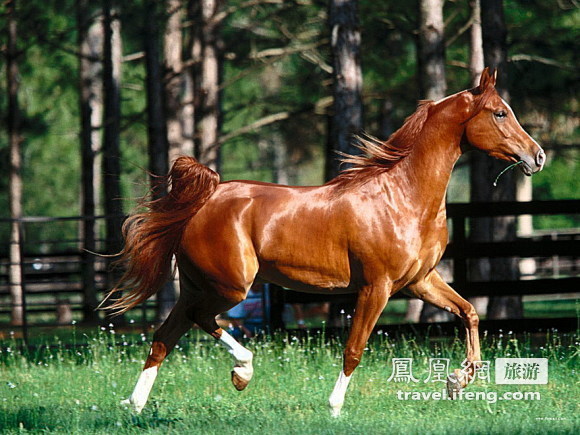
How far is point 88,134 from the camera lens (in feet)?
56.6

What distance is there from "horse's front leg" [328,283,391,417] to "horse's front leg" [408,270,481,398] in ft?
1.52

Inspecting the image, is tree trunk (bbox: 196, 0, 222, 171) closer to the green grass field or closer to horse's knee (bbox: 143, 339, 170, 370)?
the green grass field

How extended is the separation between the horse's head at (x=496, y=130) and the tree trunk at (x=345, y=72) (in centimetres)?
488

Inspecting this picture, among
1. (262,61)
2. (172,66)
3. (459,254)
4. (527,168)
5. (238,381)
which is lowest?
(238,381)

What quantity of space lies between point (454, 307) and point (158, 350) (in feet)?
7.15

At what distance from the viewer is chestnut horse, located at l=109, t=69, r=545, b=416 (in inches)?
247

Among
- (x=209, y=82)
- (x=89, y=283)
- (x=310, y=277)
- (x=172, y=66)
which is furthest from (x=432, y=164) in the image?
(x=209, y=82)

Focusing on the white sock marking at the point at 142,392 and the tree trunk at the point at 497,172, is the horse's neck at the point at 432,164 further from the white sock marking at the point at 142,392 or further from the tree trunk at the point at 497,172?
the tree trunk at the point at 497,172

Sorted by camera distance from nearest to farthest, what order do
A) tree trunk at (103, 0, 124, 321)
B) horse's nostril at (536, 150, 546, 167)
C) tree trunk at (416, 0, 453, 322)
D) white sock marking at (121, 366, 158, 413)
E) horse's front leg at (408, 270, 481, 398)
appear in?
1. horse's nostril at (536, 150, 546, 167)
2. horse's front leg at (408, 270, 481, 398)
3. white sock marking at (121, 366, 158, 413)
4. tree trunk at (416, 0, 453, 322)
5. tree trunk at (103, 0, 124, 321)

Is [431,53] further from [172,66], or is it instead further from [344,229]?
[344,229]

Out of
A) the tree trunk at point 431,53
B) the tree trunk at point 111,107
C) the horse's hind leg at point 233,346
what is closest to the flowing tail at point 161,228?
the horse's hind leg at point 233,346

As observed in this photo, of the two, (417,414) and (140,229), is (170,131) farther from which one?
(417,414)

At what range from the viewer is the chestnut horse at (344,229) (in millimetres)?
6285

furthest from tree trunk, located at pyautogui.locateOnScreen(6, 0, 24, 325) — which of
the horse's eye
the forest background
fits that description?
the horse's eye
